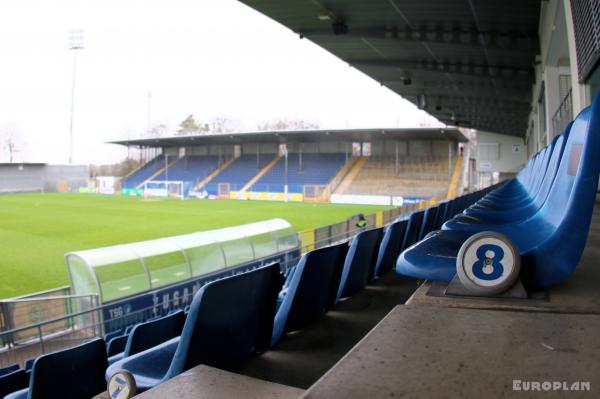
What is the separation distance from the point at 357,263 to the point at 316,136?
42.8m

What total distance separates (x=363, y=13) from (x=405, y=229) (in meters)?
6.77

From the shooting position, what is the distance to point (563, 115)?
23.9 feet

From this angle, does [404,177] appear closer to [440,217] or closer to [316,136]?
[316,136]

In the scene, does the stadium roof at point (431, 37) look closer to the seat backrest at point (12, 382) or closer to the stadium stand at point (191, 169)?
the seat backrest at point (12, 382)

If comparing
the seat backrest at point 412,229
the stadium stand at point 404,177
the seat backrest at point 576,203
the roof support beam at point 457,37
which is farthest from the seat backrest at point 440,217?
the stadium stand at point 404,177

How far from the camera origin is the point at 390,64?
13.8m

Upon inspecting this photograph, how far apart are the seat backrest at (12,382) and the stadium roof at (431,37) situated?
6.72 m

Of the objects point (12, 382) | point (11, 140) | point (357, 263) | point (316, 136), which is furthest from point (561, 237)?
point (11, 140)

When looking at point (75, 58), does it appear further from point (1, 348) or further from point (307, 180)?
point (1, 348)

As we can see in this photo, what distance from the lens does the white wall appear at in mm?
27391

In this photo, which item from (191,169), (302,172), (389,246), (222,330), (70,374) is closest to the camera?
(222,330)

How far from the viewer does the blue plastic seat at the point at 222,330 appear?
158cm

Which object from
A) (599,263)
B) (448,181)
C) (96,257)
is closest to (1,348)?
(96,257)

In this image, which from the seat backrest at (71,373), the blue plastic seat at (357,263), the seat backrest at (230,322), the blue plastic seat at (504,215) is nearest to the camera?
the seat backrest at (230,322)
